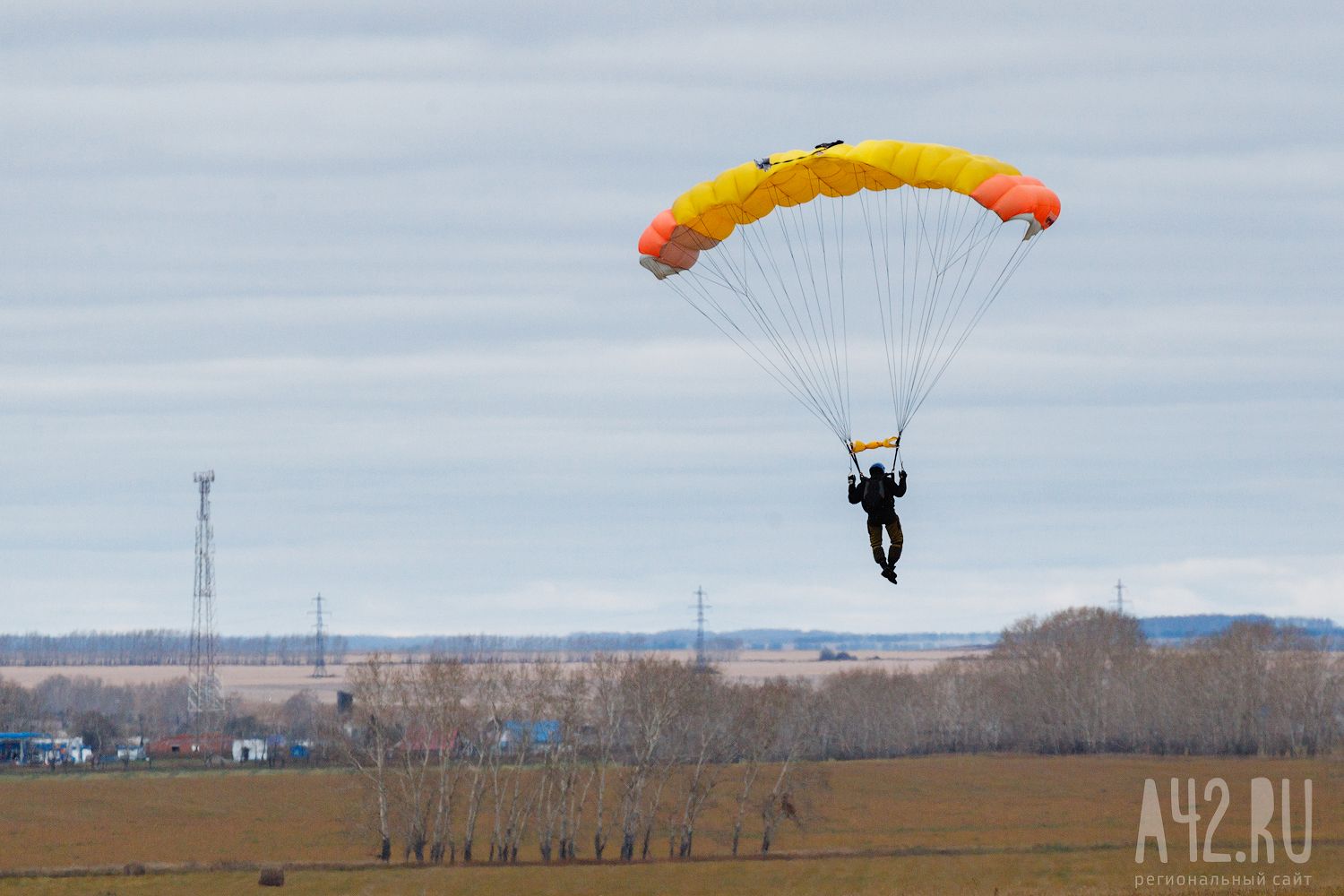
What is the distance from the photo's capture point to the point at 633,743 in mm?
87750

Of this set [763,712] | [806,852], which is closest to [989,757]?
[763,712]

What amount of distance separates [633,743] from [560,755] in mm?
5747

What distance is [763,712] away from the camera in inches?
3499

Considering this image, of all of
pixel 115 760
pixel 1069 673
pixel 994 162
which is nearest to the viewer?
pixel 994 162

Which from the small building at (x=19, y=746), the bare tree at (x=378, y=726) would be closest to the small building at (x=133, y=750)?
the small building at (x=19, y=746)

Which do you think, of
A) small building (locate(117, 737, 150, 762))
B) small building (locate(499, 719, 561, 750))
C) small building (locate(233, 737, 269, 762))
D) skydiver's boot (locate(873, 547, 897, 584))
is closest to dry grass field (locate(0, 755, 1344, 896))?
small building (locate(499, 719, 561, 750))

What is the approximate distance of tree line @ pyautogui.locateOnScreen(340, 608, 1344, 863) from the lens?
81062mm

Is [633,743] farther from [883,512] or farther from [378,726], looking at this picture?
[883,512]

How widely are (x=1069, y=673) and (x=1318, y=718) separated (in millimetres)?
19937

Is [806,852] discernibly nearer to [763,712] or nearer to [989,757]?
[763,712]

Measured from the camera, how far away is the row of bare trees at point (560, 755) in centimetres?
8025

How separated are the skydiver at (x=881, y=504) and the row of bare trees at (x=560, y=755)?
44505 millimetres

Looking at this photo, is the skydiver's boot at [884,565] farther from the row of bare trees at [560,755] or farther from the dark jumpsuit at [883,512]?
the row of bare trees at [560,755]

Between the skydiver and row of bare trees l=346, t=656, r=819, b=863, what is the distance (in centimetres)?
4450
